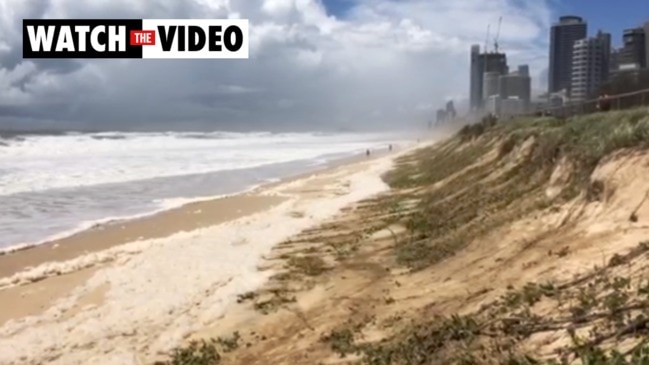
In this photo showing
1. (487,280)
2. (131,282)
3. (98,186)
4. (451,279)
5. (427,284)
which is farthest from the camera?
(98,186)

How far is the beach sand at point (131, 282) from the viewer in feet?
28.4

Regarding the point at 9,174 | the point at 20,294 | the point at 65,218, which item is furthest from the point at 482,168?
the point at 9,174

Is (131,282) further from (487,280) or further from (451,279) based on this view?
(487,280)

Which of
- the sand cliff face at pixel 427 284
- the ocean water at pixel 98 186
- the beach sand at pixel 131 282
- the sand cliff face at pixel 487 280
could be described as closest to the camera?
the sand cliff face at pixel 487 280

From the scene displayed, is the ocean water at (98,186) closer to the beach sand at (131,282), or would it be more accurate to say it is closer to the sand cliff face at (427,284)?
the beach sand at (131,282)

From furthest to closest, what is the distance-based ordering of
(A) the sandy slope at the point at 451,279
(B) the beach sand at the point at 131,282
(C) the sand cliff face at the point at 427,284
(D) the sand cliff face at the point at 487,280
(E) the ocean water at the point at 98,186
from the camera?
(E) the ocean water at the point at 98,186
(B) the beach sand at the point at 131,282
(A) the sandy slope at the point at 451,279
(C) the sand cliff face at the point at 427,284
(D) the sand cliff face at the point at 487,280

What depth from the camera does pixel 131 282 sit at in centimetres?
1182

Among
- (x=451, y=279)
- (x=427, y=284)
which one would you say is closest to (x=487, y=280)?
(x=451, y=279)

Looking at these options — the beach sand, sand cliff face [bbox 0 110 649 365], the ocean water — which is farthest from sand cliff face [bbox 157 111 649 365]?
the ocean water

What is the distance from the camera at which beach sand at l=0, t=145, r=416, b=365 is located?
8648 mm

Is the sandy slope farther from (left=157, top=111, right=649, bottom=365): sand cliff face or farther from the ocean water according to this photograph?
the ocean water

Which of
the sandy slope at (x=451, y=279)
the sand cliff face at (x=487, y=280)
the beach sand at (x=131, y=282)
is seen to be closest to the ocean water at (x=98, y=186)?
the beach sand at (x=131, y=282)

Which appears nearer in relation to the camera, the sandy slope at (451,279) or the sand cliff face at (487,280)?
the sand cliff face at (487,280)

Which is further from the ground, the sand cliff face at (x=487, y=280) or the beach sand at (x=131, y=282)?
the sand cliff face at (x=487, y=280)
